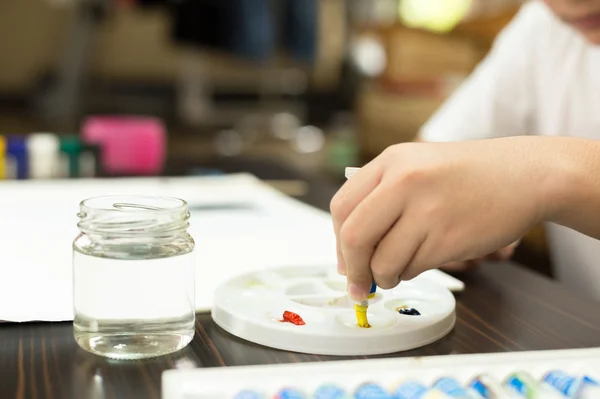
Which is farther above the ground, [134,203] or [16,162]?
[134,203]

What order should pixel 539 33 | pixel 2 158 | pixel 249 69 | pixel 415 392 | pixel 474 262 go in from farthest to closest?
pixel 249 69 → pixel 2 158 → pixel 539 33 → pixel 474 262 → pixel 415 392

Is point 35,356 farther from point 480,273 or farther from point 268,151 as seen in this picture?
point 268,151

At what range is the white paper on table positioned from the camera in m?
0.67

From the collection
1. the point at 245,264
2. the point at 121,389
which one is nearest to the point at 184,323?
the point at 121,389

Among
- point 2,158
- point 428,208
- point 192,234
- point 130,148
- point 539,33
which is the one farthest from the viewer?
point 130,148

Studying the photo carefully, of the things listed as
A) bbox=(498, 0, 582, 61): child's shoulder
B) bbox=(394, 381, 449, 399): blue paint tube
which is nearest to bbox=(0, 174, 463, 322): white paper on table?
bbox=(394, 381, 449, 399): blue paint tube

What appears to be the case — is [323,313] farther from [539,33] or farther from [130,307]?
[539,33]

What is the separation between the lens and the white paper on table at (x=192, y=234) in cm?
67

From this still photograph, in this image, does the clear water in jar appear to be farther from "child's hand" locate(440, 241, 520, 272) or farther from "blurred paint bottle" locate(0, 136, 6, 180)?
"blurred paint bottle" locate(0, 136, 6, 180)

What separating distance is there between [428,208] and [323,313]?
0.12 metres

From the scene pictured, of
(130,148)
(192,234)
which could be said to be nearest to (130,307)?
(192,234)

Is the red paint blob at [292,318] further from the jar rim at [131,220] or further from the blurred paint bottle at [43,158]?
the blurred paint bottle at [43,158]

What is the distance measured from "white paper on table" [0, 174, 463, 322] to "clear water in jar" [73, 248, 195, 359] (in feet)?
0.26

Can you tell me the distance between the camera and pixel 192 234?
929mm
